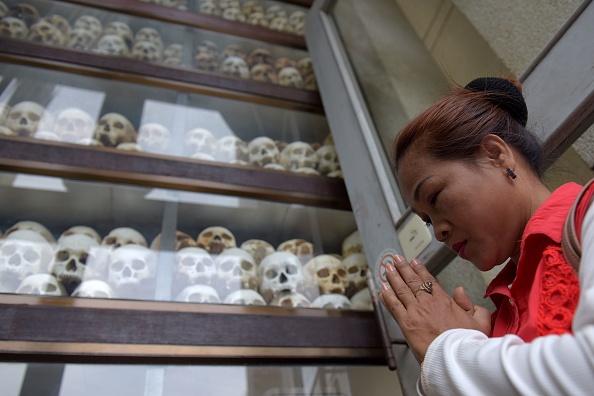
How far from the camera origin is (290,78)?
2467 millimetres

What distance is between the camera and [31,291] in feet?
4.51

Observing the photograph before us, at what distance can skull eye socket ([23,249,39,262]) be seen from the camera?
146 centimetres

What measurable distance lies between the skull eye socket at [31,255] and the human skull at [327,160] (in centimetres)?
103

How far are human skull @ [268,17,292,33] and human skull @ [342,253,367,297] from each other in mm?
1488

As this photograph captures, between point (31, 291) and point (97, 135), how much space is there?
0.65 meters

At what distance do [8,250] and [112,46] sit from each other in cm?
108

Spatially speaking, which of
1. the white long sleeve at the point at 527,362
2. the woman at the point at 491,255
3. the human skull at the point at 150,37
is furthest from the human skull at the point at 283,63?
the white long sleeve at the point at 527,362

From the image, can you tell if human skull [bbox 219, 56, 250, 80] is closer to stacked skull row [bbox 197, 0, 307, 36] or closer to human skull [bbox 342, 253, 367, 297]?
stacked skull row [bbox 197, 0, 307, 36]

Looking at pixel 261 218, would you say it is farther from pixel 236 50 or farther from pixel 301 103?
pixel 236 50

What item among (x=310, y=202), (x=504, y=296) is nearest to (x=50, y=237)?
(x=310, y=202)

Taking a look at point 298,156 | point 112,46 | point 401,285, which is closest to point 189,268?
point 298,156

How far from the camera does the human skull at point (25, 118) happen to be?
1758 millimetres

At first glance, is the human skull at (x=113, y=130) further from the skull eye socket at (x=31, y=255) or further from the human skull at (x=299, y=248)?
the human skull at (x=299, y=248)

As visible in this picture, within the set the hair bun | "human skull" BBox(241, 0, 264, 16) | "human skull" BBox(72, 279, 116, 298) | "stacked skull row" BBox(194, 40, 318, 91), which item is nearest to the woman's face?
the hair bun
